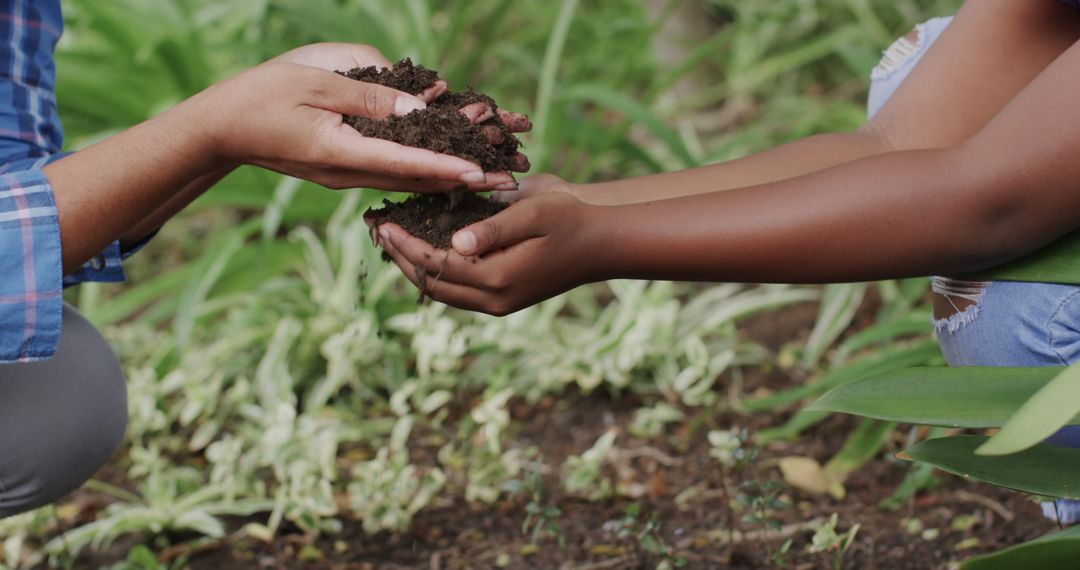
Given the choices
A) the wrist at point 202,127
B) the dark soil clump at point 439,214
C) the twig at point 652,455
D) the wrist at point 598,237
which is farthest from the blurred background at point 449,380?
the wrist at point 598,237

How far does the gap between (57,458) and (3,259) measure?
0.42 metres

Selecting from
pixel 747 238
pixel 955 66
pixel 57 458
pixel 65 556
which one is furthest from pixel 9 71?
pixel 955 66

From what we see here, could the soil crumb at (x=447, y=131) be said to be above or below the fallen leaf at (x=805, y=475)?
above

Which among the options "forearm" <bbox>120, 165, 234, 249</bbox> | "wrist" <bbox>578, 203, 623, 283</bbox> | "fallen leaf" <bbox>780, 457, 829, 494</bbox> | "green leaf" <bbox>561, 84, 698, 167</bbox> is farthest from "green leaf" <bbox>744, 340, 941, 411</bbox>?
"forearm" <bbox>120, 165, 234, 249</bbox>

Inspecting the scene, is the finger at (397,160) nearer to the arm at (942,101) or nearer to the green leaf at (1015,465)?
the arm at (942,101)

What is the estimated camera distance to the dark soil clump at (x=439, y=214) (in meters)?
1.26

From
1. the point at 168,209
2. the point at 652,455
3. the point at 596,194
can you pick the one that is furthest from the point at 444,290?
the point at 652,455

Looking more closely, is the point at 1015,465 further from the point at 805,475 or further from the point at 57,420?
the point at 57,420

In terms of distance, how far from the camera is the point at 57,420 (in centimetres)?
152

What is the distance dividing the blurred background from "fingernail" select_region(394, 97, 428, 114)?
1.10 feet

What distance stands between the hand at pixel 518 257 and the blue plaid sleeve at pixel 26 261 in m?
0.40

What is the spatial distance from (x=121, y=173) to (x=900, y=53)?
110 cm

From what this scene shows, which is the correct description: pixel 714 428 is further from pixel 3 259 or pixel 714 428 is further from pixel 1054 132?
pixel 3 259

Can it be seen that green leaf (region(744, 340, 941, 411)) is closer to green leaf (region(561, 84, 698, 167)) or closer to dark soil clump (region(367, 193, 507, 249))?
green leaf (region(561, 84, 698, 167))
